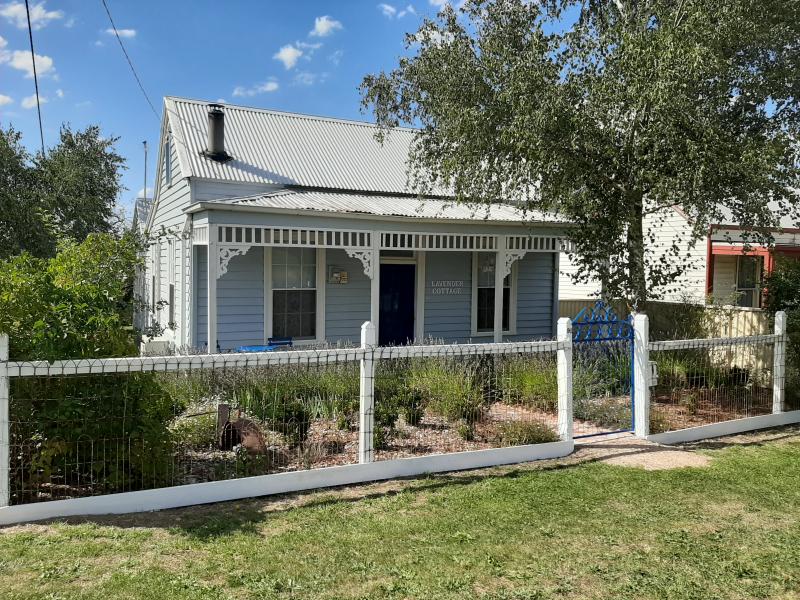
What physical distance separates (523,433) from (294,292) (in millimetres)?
6761

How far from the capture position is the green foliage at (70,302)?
512 cm

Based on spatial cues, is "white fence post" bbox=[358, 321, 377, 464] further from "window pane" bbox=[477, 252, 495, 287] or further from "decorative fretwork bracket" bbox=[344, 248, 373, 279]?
"window pane" bbox=[477, 252, 495, 287]

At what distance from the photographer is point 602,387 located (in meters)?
8.80

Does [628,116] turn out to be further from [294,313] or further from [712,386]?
[294,313]

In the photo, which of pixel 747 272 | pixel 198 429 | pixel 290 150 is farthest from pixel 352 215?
pixel 747 272

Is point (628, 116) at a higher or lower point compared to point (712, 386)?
higher

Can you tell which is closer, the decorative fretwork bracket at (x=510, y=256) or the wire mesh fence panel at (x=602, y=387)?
the wire mesh fence panel at (x=602, y=387)

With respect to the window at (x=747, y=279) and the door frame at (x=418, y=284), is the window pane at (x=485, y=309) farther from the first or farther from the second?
the window at (x=747, y=279)

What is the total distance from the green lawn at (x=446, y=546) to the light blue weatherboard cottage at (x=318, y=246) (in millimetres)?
5931

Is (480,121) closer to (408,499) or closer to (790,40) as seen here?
(790,40)

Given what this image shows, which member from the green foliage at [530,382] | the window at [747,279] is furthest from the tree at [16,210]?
the window at [747,279]

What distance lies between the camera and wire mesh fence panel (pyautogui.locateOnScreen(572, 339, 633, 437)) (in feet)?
27.4

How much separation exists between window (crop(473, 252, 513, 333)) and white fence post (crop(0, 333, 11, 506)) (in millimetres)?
10732

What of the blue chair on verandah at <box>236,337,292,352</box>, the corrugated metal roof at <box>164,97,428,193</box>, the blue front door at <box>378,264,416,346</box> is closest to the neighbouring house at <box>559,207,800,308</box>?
the blue front door at <box>378,264,416,346</box>
